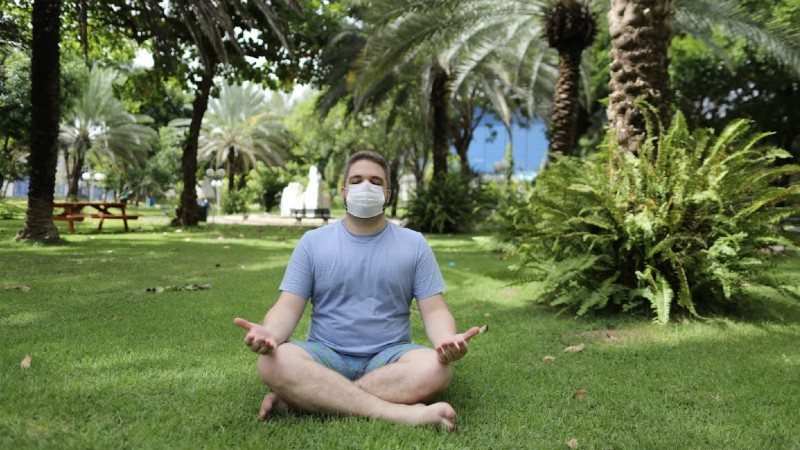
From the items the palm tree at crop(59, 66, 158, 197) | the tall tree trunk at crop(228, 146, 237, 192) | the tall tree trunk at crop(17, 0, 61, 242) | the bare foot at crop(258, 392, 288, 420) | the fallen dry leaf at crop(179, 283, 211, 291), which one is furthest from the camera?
the tall tree trunk at crop(228, 146, 237, 192)

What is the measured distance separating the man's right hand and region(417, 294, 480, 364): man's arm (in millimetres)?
742

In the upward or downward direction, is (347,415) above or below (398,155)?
below

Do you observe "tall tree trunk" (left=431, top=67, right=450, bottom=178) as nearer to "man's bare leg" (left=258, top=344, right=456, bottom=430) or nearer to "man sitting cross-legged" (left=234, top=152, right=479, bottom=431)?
"man sitting cross-legged" (left=234, top=152, right=479, bottom=431)

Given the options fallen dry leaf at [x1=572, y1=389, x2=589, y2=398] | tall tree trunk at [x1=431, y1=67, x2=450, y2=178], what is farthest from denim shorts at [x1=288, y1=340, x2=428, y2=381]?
tall tree trunk at [x1=431, y1=67, x2=450, y2=178]

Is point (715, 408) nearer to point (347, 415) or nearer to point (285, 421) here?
point (347, 415)

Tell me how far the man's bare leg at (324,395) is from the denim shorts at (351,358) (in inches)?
4.9

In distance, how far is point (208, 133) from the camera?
2176 inches

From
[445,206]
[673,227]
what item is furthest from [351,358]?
[445,206]

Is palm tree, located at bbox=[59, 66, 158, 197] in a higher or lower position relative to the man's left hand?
higher

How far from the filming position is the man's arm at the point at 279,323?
110 inches

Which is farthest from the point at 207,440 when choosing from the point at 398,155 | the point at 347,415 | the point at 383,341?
the point at 398,155

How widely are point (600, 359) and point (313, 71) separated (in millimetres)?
17465

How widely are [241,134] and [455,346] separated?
5296 cm

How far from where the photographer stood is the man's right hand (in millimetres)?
2729
